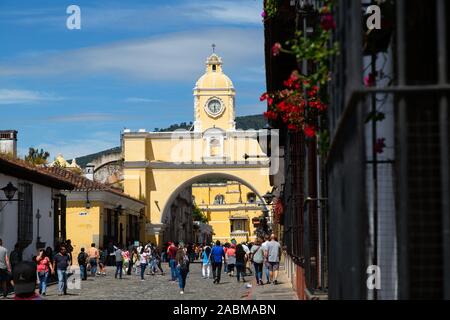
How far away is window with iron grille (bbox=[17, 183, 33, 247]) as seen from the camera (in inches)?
1127

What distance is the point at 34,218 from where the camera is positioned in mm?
30781

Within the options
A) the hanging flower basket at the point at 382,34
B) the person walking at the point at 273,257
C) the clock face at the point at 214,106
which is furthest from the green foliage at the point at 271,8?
the clock face at the point at 214,106

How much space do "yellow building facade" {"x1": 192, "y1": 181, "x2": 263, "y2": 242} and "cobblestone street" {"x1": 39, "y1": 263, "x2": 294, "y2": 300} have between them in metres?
78.4

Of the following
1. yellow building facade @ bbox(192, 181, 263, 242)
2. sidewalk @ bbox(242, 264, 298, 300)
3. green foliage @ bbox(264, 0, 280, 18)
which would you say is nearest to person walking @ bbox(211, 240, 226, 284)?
sidewalk @ bbox(242, 264, 298, 300)

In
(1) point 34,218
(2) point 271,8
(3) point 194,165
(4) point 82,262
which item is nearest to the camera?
(2) point 271,8

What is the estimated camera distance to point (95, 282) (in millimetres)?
30828

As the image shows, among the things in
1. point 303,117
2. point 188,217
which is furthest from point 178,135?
point 303,117

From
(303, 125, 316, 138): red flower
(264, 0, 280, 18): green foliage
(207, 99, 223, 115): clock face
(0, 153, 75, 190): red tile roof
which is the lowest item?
(303, 125, 316, 138): red flower

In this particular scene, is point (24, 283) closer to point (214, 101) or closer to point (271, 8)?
point (271, 8)

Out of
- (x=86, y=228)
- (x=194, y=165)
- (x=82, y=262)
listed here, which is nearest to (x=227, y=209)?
(x=194, y=165)

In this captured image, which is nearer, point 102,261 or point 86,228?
point 102,261

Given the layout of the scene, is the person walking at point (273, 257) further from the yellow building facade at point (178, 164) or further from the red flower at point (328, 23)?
the yellow building facade at point (178, 164)

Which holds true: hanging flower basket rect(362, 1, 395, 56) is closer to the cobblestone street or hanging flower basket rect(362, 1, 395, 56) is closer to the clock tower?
the cobblestone street

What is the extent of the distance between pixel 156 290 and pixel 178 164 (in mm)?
41512
